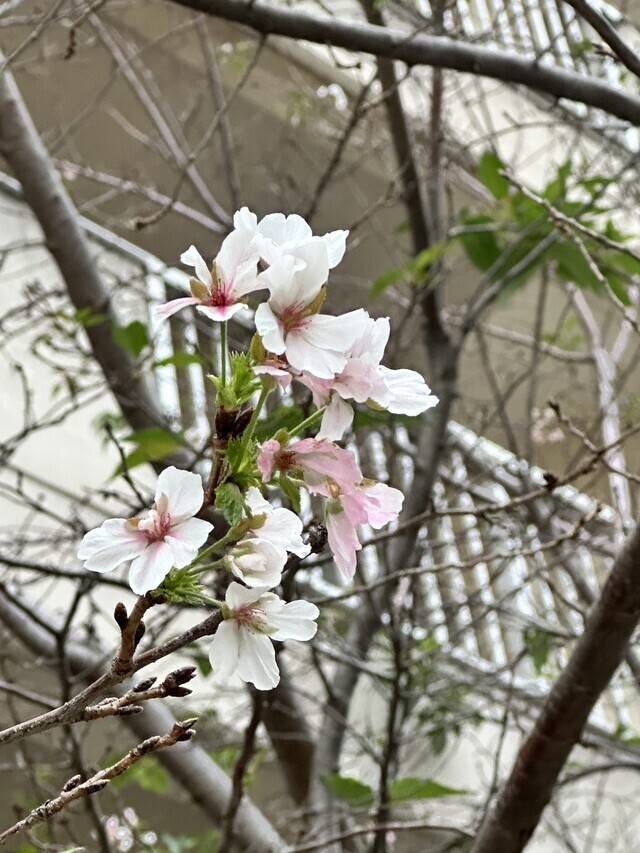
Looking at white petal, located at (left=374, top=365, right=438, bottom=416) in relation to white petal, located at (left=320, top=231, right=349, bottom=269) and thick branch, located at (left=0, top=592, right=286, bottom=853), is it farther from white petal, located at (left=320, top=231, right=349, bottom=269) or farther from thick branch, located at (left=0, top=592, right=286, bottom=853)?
thick branch, located at (left=0, top=592, right=286, bottom=853)

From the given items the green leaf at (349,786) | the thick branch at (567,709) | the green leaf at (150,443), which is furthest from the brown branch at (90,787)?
the green leaf at (349,786)

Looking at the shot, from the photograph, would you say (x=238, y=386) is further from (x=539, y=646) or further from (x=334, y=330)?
(x=539, y=646)

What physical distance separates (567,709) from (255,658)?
1.75 ft

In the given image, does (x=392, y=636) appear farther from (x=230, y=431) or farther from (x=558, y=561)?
(x=230, y=431)

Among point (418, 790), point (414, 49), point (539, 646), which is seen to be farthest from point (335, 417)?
point (539, 646)

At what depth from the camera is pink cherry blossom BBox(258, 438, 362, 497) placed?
0.41 metres

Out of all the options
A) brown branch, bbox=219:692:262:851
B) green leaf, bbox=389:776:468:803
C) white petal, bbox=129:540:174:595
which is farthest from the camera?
green leaf, bbox=389:776:468:803

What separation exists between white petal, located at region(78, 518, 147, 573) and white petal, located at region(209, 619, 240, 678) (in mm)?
47

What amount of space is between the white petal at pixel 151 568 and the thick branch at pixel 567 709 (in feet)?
1.69

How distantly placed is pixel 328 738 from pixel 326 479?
5.20 feet

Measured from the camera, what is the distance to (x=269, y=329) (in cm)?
39

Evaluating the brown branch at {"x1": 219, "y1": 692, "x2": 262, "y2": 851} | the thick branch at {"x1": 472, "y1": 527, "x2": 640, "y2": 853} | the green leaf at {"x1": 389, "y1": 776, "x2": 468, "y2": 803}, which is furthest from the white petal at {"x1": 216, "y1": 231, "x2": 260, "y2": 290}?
the green leaf at {"x1": 389, "y1": 776, "x2": 468, "y2": 803}

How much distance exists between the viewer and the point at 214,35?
337 cm

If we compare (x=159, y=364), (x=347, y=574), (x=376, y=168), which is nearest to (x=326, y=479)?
(x=347, y=574)
